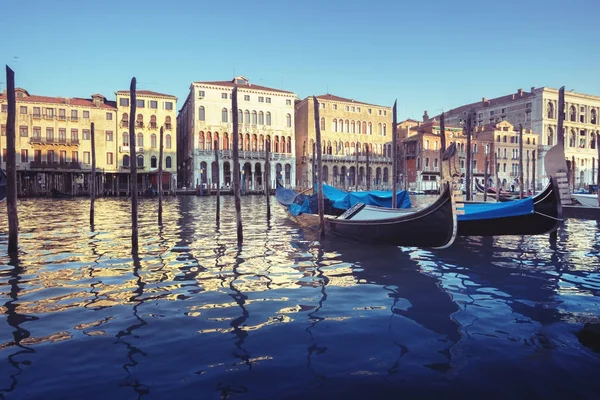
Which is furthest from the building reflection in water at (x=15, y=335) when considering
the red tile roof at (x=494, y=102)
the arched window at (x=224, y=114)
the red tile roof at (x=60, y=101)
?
the red tile roof at (x=494, y=102)

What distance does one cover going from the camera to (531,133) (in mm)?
52156

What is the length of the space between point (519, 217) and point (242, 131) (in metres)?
35.2

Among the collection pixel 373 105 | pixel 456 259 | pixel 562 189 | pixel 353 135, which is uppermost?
pixel 373 105

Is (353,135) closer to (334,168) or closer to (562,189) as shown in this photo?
(334,168)

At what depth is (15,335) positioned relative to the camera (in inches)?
147

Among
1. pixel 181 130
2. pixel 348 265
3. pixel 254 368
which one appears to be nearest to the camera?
pixel 254 368

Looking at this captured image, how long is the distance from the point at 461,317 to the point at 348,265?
2781 millimetres

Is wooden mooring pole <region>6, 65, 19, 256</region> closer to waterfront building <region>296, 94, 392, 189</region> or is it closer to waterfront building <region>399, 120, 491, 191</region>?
waterfront building <region>296, 94, 392, 189</region>

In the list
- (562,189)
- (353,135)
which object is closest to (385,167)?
(353,135)

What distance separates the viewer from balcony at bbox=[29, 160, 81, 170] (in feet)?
113

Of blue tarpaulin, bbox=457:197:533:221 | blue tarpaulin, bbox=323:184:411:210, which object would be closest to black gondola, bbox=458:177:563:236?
blue tarpaulin, bbox=457:197:533:221

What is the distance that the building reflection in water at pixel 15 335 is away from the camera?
2.97m

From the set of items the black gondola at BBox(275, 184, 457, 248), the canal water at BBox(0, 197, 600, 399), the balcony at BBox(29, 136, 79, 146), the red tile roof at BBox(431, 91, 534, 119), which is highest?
the red tile roof at BBox(431, 91, 534, 119)

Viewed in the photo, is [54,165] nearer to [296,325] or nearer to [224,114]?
[224,114]
